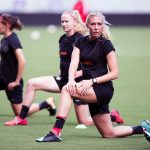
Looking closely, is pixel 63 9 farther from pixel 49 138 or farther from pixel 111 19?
pixel 49 138

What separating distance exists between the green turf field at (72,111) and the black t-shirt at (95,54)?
2.71 ft

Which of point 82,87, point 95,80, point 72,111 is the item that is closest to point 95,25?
point 95,80

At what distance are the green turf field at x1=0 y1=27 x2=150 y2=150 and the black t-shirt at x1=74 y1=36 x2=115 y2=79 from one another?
825mm

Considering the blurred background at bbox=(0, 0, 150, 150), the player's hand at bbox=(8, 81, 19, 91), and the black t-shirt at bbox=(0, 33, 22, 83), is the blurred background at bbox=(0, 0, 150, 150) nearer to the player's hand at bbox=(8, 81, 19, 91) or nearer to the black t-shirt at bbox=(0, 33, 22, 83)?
the player's hand at bbox=(8, 81, 19, 91)

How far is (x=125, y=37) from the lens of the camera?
29188mm

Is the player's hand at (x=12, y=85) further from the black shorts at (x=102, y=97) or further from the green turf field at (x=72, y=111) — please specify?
the black shorts at (x=102, y=97)

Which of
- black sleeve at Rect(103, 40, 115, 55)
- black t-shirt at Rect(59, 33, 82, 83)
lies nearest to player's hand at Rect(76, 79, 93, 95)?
black sleeve at Rect(103, 40, 115, 55)

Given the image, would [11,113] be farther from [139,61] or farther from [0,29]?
[139,61]

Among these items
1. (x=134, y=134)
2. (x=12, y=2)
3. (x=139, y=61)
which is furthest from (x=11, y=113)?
(x=12, y=2)

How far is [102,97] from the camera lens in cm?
947

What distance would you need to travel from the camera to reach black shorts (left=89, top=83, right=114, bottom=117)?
9.44 metres

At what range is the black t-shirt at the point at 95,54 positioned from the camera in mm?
9570

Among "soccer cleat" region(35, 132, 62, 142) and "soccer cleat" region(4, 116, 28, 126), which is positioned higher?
"soccer cleat" region(35, 132, 62, 142)

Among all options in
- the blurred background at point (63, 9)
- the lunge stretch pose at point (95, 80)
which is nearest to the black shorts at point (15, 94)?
the lunge stretch pose at point (95, 80)
